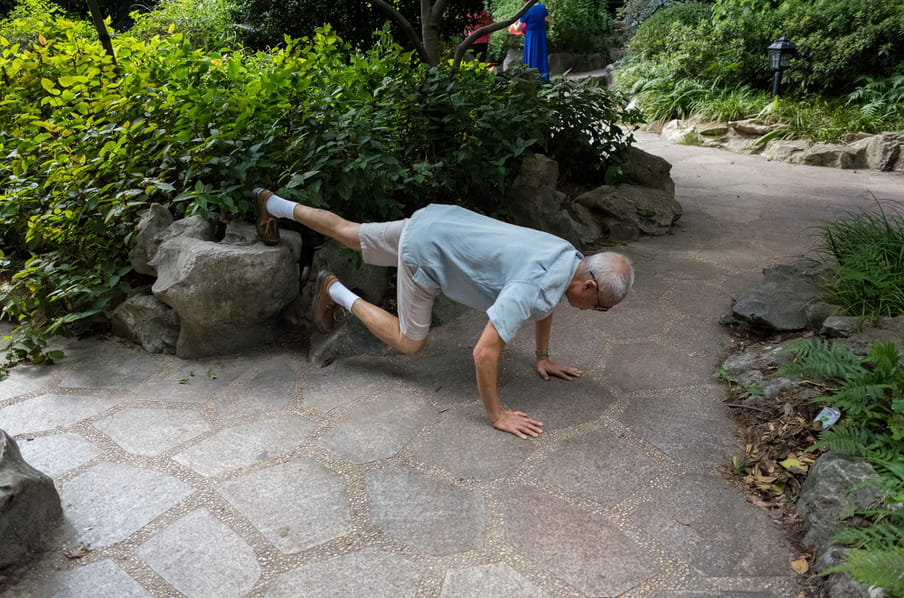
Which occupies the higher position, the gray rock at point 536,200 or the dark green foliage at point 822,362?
the gray rock at point 536,200

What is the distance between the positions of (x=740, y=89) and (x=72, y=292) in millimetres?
9370

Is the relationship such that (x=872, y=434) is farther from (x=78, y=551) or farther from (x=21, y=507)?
(x=21, y=507)

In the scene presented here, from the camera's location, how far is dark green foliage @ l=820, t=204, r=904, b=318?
3.29 metres

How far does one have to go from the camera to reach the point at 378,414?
9.92ft

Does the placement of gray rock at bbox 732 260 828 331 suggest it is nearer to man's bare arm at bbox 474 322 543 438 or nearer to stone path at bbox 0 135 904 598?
stone path at bbox 0 135 904 598

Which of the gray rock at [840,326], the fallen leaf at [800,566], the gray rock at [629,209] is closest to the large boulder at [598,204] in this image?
the gray rock at [629,209]

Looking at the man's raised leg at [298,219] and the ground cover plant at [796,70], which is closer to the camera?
the man's raised leg at [298,219]

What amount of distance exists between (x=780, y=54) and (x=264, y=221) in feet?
26.8

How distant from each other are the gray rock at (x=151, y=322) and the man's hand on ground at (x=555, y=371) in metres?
1.94

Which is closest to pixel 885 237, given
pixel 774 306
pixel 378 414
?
pixel 774 306

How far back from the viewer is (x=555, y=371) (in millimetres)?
3305

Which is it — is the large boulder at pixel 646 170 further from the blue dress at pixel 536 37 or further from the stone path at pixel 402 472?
the blue dress at pixel 536 37

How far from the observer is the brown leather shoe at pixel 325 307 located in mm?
3473

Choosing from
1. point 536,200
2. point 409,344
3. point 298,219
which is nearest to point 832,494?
point 409,344
